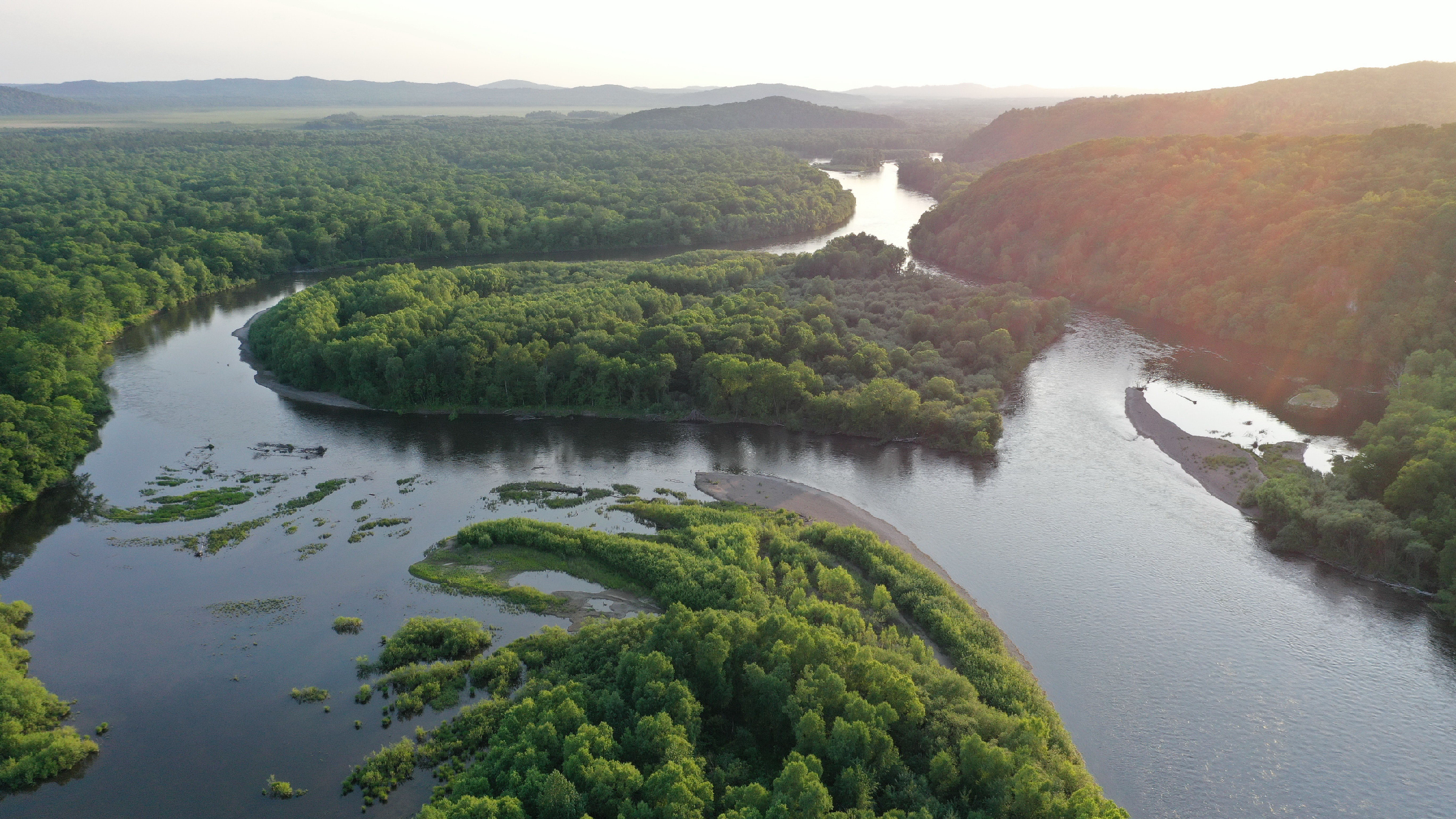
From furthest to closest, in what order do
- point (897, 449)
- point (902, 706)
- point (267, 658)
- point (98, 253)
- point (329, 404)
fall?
point (98, 253), point (329, 404), point (897, 449), point (267, 658), point (902, 706)

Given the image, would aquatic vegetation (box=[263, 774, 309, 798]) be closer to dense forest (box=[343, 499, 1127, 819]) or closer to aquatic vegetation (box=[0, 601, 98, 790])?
dense forest (box=[343, 499, 1127, 819])

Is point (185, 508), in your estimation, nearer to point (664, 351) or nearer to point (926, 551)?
point (664, 351)

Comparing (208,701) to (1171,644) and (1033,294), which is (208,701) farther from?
(1033,294)

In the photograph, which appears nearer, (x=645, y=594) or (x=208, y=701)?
(x=208, y=701)

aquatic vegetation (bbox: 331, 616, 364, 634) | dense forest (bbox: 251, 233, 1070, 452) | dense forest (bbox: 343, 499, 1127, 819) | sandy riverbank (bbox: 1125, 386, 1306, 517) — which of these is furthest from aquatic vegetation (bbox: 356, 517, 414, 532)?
sandy riverbank (bbox: 1125, 386, 1306, 517)

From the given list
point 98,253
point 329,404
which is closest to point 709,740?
point 329,404

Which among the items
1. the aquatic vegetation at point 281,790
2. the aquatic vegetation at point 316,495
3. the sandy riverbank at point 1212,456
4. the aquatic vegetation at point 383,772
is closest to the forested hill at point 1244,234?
the sandy riverbank at point 1212,456

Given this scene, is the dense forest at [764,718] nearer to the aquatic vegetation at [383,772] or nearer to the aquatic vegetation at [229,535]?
the aquatic vegetation at [383,772]
